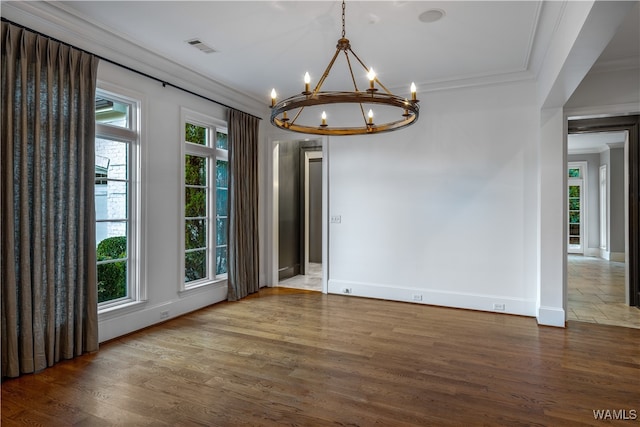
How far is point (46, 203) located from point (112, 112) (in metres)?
1.26

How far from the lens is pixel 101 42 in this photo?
3.45 m

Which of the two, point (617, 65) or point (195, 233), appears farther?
point (195, 233)

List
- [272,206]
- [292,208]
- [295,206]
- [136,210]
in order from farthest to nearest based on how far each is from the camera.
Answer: [295,206] → [292,208] → [272,206] → [136,210]

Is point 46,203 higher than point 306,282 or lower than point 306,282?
higher

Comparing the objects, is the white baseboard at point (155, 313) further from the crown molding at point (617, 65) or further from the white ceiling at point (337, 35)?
the crown molding at point (617, 65)

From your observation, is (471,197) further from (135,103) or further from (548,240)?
(135,103)

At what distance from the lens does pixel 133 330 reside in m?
3.86

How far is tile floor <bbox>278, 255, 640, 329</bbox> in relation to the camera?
4.43 m

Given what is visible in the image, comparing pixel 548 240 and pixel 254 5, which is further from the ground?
pixel 254 5

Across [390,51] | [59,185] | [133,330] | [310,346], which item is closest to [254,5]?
[390,51]

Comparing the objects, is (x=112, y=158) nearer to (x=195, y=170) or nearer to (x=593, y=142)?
(x=195, y=170)

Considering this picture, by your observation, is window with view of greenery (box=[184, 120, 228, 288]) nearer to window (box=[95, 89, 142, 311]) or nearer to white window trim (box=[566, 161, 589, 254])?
window (box=[95, 89, 142, 311])

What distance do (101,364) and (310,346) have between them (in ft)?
5.99

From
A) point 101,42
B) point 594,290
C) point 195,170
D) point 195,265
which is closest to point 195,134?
point 195,170
